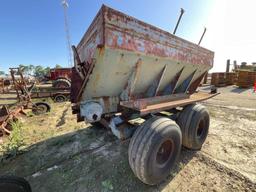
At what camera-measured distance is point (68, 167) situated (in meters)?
2.77

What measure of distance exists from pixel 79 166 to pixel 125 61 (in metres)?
2.11

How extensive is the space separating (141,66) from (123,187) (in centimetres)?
192

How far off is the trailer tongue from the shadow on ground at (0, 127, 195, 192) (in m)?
0.47

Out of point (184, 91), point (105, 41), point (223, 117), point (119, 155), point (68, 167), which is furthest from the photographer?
point (223, 117)

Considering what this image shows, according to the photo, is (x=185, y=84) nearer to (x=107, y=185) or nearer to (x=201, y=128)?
(x=201, y=128)

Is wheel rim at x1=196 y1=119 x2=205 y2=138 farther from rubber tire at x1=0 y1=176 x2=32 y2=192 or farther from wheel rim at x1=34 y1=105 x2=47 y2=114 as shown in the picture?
wheel rim at x1=34 y1=105 x2=47 y2=114

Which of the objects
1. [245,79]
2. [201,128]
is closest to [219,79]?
[245,79]

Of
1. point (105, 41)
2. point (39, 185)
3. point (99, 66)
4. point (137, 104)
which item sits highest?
point (105, 41)

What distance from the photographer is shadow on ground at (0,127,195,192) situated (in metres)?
2.34

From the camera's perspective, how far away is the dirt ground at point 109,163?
2.33m

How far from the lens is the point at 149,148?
2047 millimetres

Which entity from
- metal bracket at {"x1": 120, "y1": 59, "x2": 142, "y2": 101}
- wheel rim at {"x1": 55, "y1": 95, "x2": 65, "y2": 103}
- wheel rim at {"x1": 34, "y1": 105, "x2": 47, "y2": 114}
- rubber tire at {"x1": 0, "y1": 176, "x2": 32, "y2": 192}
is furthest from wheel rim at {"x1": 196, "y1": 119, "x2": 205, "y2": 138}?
wheel rim at {"x1": 55, "y1": 95, "x2": 65, "y2": 103}

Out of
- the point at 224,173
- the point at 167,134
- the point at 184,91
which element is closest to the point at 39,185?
the point at 167,134

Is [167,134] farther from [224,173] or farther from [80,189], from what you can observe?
[80,189]
